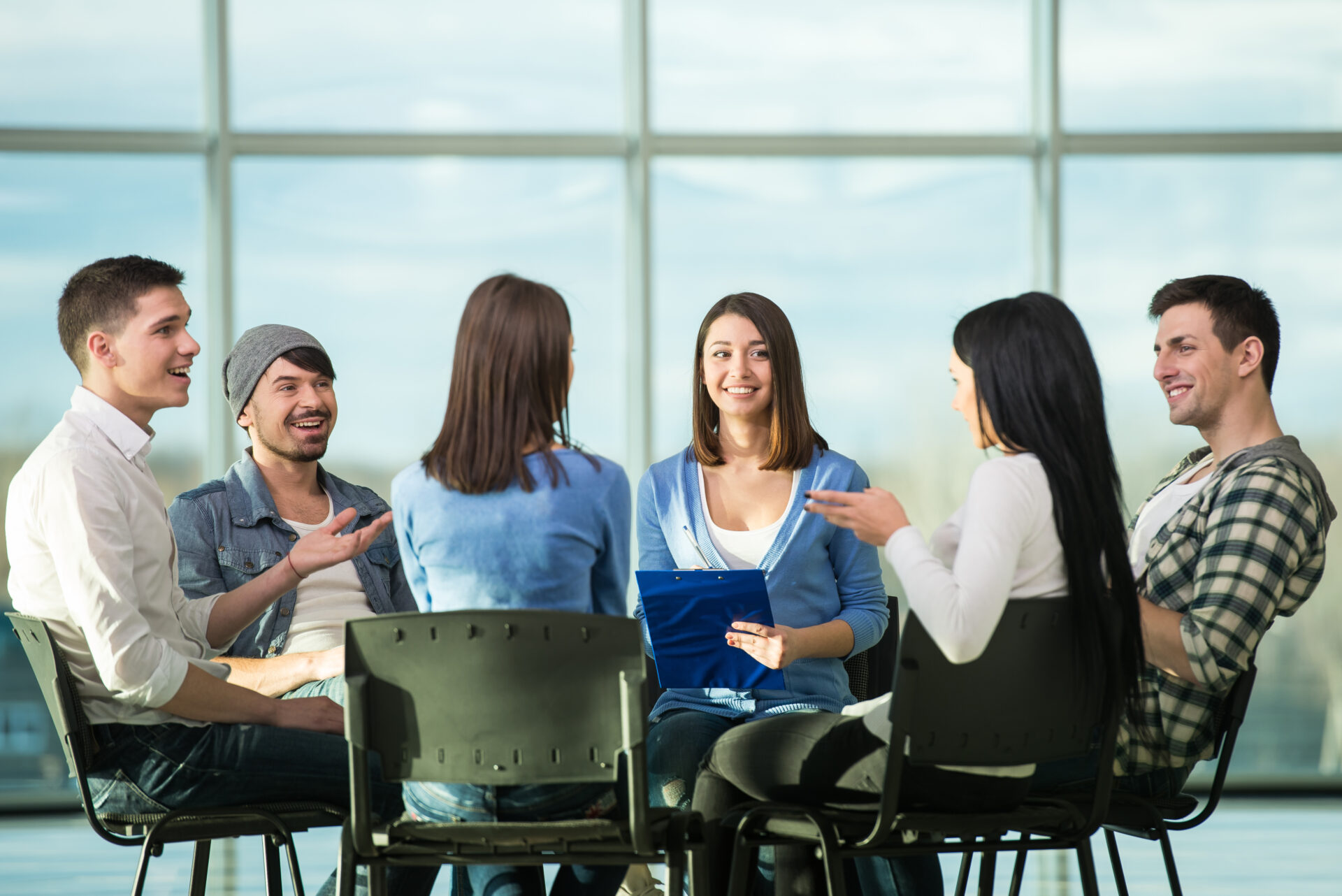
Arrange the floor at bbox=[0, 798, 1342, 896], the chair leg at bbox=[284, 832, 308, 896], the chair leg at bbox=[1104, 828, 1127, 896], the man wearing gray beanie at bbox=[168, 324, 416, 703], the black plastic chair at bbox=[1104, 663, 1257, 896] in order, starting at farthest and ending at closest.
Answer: the floor at bbox=[0, 798, 1342, 896] → the man wearing gray beanie at bbox=[168, 324, 416, 703] → the chair leg at bbox=[1104, 828, 1127, 896] → the black plastic chair at bbox=[1104, 663, 1257, 896] → the chair leg at bbox=[284, 832, 308, 896]

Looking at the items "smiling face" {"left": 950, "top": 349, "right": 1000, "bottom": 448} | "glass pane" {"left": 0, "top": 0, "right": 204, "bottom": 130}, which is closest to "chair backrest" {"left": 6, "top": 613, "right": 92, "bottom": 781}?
"smiling face" {"left": 950, "top": 349, "right": 1000, "bottom": 448}

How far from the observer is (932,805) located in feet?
6.29

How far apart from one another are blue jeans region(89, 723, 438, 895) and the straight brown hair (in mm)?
576

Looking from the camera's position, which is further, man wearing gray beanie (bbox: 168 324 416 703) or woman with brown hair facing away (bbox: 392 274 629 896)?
man wearing gray beanie (bbox: 168 324 416 703)

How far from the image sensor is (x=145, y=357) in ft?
7.65

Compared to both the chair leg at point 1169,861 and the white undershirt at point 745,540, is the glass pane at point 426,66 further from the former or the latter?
the chair leg at point 1169,861

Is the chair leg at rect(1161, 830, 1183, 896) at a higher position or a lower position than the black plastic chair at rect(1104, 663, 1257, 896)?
lower

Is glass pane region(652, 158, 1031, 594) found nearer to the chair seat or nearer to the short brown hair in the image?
the short brown hair

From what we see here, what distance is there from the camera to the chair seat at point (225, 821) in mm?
2039

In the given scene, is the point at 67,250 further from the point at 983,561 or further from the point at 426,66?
the point at 983,561

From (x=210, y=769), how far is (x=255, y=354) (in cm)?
101

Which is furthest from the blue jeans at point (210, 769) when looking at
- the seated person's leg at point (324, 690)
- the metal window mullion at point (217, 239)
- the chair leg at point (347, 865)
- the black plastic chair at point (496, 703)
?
the metal window mullion at point (217, 239)

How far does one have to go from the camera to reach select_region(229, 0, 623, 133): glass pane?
5168 mm

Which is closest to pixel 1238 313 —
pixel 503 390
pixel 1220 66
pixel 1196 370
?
pixel 1196 370
